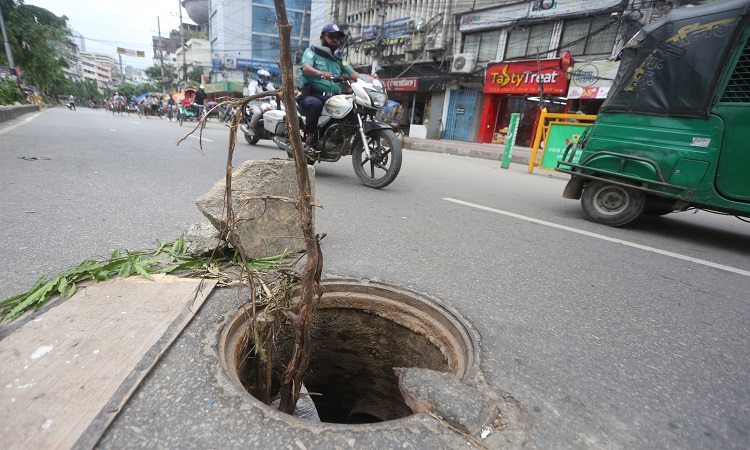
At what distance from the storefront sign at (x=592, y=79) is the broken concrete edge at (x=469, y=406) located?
49.7 ft

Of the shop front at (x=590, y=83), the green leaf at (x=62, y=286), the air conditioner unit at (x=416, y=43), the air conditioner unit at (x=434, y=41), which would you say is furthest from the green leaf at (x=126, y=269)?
the air conditioner unit at (x=416, y=43)

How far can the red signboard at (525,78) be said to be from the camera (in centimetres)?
1453

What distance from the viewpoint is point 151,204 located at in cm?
323

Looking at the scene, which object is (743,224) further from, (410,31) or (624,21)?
(410,31)

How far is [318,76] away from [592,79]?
42.4ft

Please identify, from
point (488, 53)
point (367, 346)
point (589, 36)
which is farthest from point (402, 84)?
point (367, 346)

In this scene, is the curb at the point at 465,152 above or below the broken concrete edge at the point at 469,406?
below

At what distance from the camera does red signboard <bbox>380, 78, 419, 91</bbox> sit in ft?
66.9

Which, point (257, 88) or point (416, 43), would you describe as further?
point (416, 43)

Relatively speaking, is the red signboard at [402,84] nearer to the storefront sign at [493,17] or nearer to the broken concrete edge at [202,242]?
the storefront sign at [493,17]

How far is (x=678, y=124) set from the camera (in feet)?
11.5

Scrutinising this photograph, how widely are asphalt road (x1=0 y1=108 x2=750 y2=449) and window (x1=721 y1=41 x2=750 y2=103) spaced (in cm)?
134

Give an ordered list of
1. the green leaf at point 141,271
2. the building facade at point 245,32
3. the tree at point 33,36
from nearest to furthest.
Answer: the green leaf at point 141,271
the tree at point 33,36
the building facade at point 245,32

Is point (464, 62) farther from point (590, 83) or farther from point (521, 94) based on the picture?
point (590, 83)
